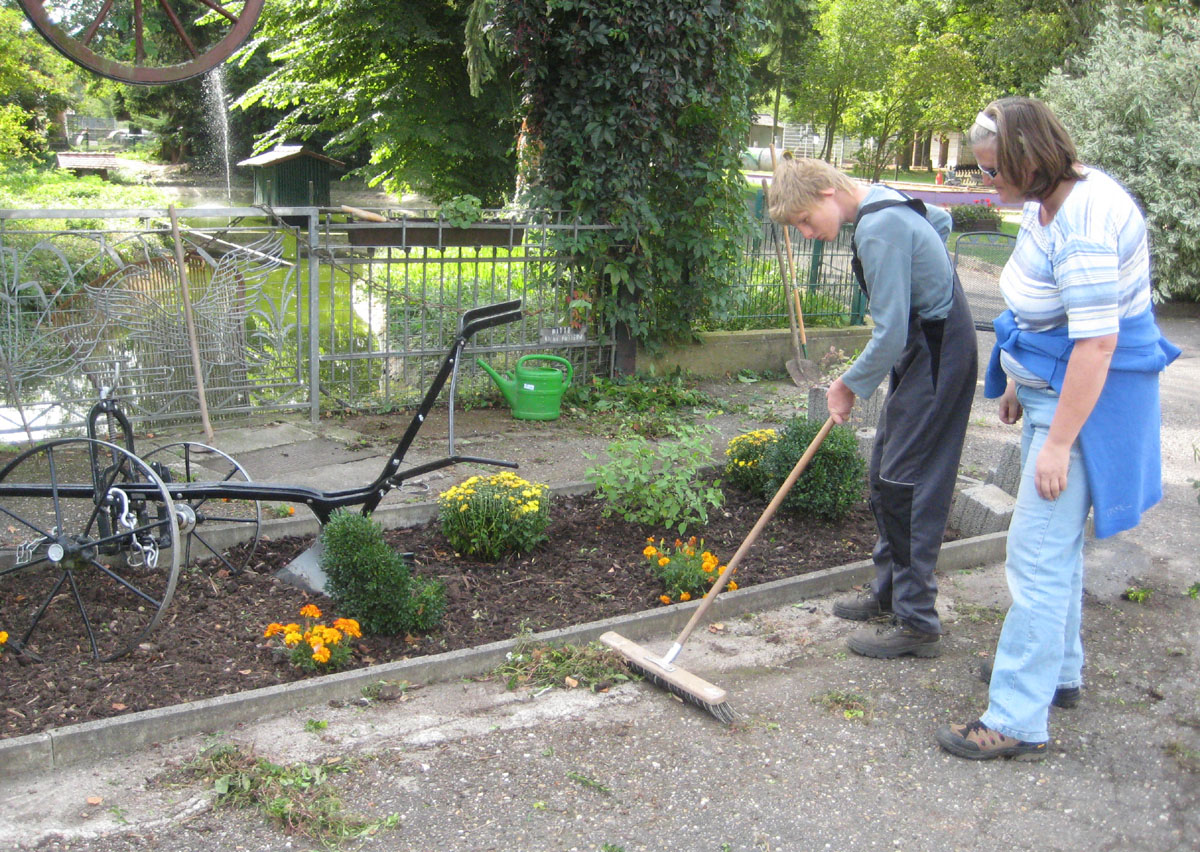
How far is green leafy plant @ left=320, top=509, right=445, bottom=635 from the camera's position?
3701 millimetres

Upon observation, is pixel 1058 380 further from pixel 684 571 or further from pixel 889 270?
pixel 684 571

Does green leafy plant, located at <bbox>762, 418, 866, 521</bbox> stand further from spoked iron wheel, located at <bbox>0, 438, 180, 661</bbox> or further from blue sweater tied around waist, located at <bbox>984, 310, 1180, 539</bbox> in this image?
spoked iron wheel, located at <bbox>0, 438, 180, 661</bbox>

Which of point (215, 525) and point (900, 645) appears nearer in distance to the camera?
point (900, 645)

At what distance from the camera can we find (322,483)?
5707 millimetres

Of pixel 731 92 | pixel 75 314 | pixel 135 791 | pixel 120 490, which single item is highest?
pixel 731 92

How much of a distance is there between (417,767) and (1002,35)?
24.6 m

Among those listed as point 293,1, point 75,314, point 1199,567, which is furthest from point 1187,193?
point 75,314

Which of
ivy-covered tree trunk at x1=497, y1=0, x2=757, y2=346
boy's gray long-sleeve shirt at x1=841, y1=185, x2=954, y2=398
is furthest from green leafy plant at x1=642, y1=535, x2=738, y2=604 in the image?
ivy-covered tree trunk at x1=497, y1=0, x2=757, y2=346

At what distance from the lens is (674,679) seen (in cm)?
347

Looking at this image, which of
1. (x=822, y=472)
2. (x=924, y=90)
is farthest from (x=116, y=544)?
(x=924, y=90)

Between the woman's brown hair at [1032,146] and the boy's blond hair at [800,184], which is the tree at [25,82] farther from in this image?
the woman's brown hair at [1032,146]

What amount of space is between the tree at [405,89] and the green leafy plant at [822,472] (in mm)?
7662

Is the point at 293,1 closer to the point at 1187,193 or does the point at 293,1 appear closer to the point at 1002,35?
the point at 1187,193

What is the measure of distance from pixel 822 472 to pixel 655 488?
0.88 metres
